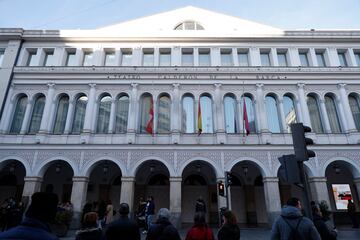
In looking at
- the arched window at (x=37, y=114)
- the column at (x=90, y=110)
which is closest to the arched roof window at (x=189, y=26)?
the column at (x=90, y=110)

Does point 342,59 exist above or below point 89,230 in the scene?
above

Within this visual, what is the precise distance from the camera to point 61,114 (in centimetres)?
1822

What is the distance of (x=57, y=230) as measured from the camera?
39.4ft

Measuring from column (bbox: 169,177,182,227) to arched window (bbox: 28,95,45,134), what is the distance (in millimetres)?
A: 10662

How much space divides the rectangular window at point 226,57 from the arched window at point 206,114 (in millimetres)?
3592

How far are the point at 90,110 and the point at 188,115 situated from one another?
23.6ft

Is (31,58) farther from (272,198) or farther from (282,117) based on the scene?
(272,198)

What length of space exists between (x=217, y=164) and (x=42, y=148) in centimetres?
1193

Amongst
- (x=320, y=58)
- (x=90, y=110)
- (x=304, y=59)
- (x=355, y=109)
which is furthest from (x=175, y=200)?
(x=320, y=58)

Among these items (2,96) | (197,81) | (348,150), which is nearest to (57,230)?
(2,96)

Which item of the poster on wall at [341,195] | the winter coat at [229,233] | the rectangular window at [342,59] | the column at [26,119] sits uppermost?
the rectangular window at [342,59]

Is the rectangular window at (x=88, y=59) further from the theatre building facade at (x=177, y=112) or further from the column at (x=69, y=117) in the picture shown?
the column at (x=69, y=117)

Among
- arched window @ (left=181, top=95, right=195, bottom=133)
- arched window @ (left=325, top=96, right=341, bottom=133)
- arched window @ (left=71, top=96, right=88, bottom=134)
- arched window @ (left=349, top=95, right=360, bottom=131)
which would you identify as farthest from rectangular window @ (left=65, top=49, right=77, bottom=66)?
arched window @ (left=349, top=95, right=360, bottom=131)

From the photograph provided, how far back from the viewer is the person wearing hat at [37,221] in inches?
76.9
